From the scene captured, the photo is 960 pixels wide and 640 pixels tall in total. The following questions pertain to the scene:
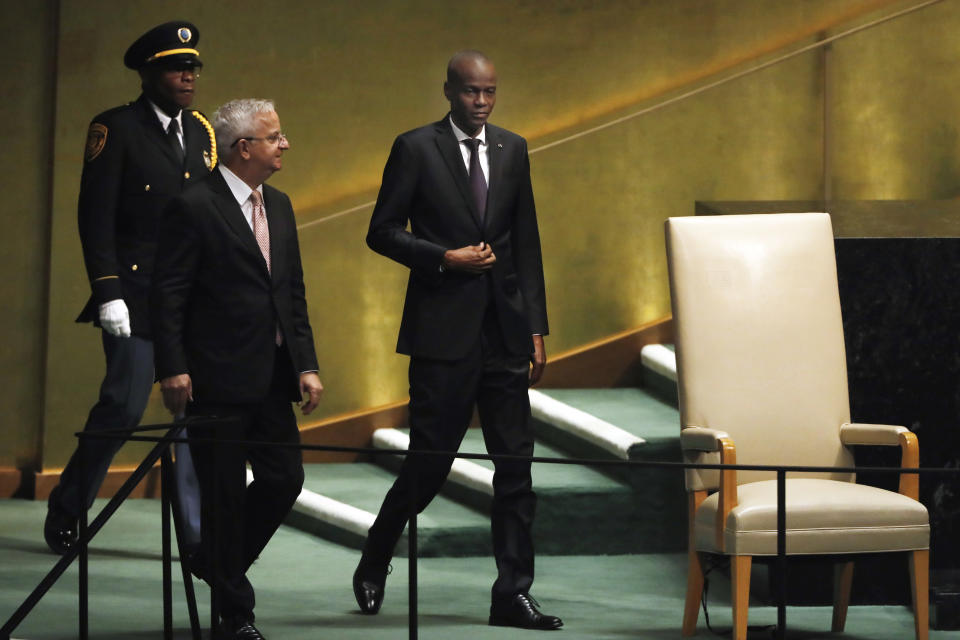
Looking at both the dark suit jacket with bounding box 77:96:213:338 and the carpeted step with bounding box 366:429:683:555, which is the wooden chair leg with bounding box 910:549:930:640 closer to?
the carpeted step with bounding box 366:429:683:555

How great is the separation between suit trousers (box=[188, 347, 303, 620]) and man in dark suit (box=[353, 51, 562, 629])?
0.38 metres

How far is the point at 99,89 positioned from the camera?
6062 mm

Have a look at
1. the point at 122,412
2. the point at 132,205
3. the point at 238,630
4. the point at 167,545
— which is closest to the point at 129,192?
the point at 132,205

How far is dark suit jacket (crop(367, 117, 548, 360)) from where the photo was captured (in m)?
4.12

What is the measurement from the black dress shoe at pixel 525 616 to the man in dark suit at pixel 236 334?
0.60m

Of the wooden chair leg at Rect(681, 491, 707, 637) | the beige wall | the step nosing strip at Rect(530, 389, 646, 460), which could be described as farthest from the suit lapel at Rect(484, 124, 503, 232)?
the beige wall

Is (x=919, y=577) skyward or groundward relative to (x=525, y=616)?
skyward

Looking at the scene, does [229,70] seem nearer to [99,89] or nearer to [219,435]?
[99,89]

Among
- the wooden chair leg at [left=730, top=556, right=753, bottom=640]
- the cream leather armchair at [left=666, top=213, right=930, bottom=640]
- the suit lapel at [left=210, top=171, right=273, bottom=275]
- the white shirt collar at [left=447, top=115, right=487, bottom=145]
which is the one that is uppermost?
the white shirt collar at [left=447, top=115, right=487, bottom=145]

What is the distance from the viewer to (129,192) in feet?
16.0

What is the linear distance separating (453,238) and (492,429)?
48cm

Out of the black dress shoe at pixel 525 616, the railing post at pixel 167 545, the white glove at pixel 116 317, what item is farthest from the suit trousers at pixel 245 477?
the white glove at pixel 116 317

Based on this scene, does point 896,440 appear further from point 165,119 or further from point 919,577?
point 165,119

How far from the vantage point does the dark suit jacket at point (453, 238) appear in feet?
13.5
